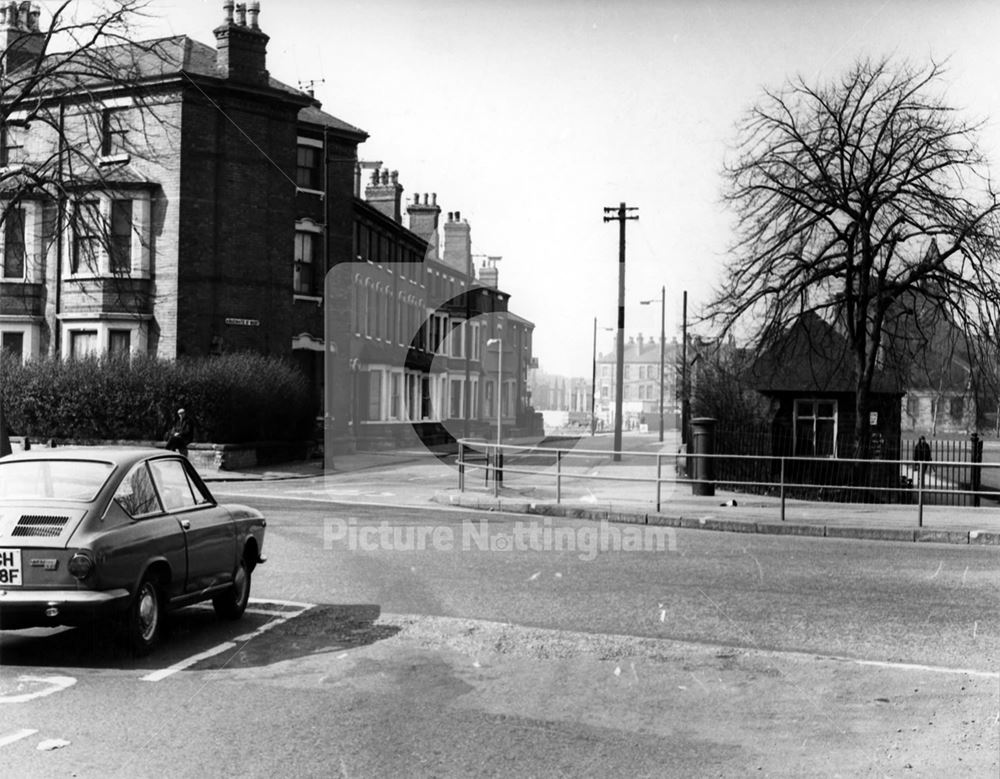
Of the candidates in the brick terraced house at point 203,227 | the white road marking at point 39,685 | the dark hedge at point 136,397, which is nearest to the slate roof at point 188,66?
the brick terraced house at point 203,227

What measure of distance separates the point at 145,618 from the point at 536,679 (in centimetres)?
292

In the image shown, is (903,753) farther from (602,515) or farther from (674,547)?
(602,515)

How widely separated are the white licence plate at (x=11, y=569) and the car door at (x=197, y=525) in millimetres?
1313

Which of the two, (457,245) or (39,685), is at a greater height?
(457,245)

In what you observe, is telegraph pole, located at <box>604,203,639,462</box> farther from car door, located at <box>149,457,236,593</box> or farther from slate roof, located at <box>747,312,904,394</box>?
car door, located at <box>149,457,236,593</box>

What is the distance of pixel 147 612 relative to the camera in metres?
7.84

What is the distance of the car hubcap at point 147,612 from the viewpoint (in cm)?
773

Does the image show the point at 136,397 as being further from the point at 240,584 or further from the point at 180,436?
the point at 240,584

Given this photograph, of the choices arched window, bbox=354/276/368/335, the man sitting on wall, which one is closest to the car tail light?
the man sitting on wall

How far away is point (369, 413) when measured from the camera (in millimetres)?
45188

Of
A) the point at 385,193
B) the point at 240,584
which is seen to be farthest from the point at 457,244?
the point at 240,584

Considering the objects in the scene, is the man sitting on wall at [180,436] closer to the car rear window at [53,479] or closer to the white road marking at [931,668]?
the car rear window at [53,479]

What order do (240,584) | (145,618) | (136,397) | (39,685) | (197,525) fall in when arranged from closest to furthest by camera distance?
1. (39,685)
2. (145,618)
3. (197,525)
4. (240,584)
5. (136,397)

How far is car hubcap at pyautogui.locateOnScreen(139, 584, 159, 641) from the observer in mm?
7727
